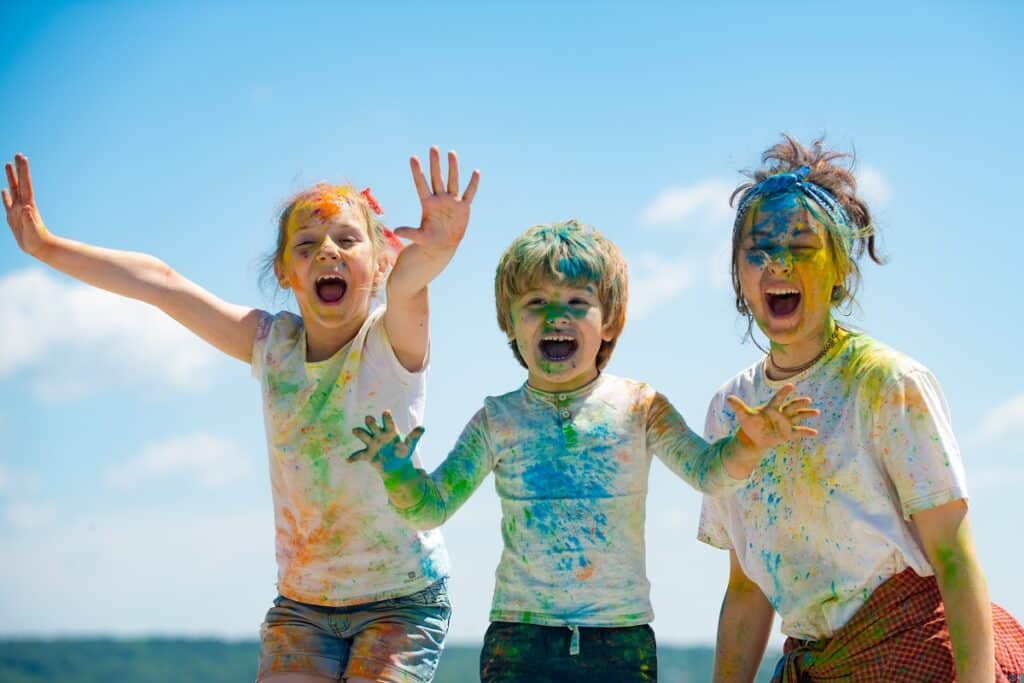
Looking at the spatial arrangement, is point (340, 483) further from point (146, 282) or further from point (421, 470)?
point (146, 282)

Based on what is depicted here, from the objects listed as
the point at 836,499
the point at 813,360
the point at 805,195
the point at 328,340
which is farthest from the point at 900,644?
the point at 328,340

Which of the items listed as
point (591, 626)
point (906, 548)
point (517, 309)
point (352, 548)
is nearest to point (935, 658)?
point (906, 548)

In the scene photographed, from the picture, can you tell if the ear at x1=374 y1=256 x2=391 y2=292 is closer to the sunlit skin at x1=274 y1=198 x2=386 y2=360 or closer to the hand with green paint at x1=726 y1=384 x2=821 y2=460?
the sunlit skin at x1=274 y1=198 x2=386 y2=360

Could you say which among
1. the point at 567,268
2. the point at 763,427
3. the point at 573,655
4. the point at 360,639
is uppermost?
the point at 567,268

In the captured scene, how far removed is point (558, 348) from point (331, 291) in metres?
1.22

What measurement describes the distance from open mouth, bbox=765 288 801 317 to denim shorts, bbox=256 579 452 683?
5.45ft

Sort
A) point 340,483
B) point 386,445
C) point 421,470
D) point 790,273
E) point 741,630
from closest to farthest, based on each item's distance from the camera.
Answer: point 386,445 < point 421,470 < point 790,273 < point 741,630 < point 340,483

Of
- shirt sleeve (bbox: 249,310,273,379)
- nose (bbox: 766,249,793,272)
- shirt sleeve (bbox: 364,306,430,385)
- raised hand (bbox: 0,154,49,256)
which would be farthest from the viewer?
raised hand (bbox: 0,154,49,256)

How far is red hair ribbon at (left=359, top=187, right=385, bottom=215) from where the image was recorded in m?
5.15

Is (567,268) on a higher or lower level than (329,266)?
lower

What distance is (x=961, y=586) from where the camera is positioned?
→ 150 inches

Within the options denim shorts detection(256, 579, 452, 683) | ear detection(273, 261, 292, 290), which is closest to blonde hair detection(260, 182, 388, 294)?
ear detection(273, 261, 292, 290)

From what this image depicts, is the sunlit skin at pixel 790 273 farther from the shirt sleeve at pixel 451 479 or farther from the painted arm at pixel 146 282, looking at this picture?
the painted arm at pixel 146 282

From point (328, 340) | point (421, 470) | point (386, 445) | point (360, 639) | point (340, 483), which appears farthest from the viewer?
point (328, 340)
